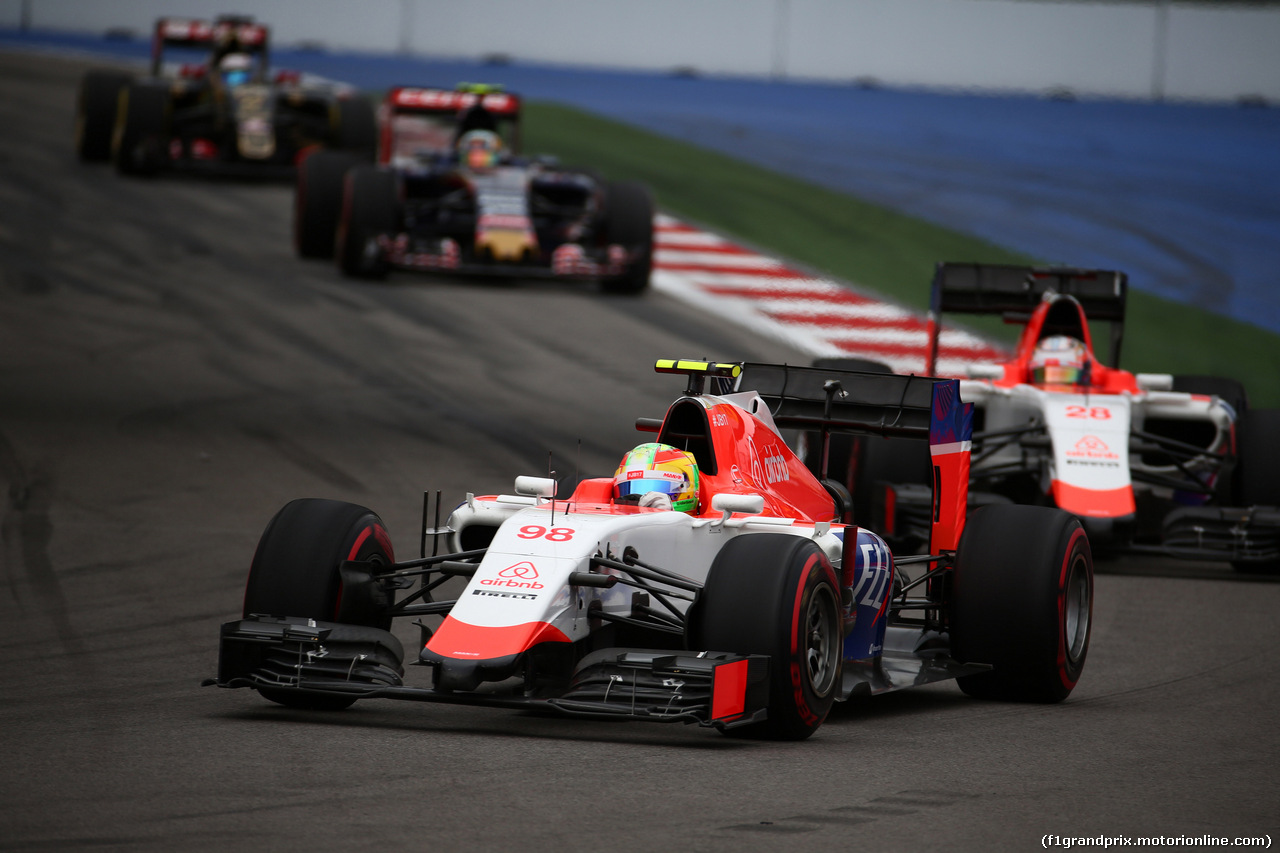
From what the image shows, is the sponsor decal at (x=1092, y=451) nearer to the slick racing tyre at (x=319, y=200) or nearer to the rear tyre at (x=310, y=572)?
the rear tyre at (x=310, y=572)

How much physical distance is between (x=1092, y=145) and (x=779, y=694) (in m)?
28.4

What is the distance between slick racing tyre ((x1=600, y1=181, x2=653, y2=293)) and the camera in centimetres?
2248

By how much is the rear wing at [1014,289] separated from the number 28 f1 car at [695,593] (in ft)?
16.7

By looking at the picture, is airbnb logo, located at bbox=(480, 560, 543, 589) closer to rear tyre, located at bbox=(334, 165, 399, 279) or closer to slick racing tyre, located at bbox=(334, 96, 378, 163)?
rear tyre, located at bbox=(334, 165, 399, 279)

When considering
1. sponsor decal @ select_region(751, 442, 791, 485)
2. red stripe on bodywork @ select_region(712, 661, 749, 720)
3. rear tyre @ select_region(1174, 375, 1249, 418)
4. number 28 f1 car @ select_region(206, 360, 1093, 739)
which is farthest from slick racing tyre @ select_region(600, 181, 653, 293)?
red stripe on bodywork @ select_region(712, 661, 749, 720)

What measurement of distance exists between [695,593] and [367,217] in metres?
14.9

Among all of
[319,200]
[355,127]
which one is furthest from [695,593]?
[355,127]

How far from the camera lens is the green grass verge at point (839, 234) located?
2270cm

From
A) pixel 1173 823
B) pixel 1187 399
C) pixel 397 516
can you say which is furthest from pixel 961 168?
pixel 1173 823

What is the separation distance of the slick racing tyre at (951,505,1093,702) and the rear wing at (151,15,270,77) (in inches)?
815

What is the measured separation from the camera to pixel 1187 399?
1440cm

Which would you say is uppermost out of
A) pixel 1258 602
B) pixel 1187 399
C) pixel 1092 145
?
pixel 1092 145

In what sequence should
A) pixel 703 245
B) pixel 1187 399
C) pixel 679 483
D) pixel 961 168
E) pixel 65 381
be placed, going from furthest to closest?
1. pixel 961 168
2. pixel 703 245
3. pixel 65 381
4. pixel 1187 399
5. pixel 679 483

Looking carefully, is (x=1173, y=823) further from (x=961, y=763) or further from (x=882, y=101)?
(x=882, y=101)
